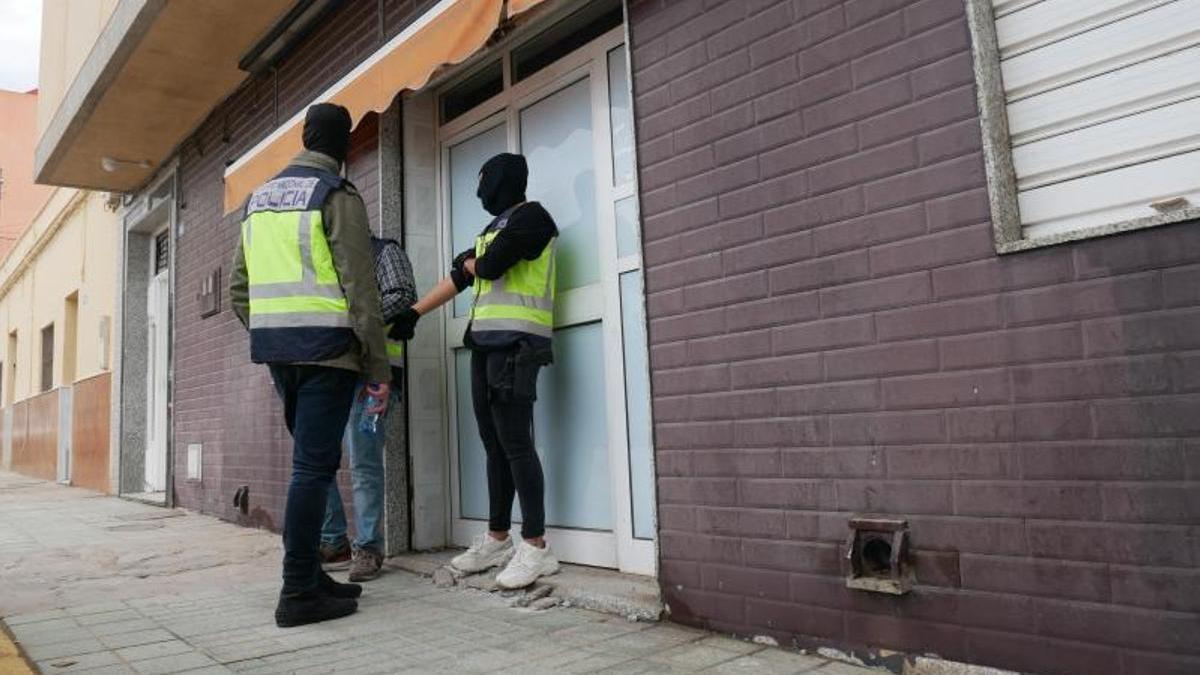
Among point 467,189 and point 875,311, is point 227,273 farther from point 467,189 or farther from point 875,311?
point 875,311

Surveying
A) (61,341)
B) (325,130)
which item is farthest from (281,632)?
(61,341)

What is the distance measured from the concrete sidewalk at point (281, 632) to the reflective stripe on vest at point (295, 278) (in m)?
1.23

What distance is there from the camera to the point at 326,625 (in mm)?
3303

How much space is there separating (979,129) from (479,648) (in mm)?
2309

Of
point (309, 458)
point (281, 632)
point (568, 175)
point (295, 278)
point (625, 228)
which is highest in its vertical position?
point (568, 175)

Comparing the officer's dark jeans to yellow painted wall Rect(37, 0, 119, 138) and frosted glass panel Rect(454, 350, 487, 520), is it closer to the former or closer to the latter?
frosted glass panel Rect(454, 350, 487, 520)

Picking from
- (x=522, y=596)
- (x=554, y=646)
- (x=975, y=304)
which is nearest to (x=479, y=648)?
(x=554, y=646)

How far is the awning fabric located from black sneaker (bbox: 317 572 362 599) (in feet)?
7.62

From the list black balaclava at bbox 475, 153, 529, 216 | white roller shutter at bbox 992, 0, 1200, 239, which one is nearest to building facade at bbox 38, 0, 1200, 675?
white roller shutter at bbox 992, 0, 1200, 239

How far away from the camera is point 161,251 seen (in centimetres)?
972

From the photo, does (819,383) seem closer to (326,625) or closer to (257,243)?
(326,625)

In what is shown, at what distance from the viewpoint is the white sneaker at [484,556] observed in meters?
3.90

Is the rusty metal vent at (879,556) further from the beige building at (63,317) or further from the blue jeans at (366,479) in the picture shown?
the beige building at (63,317)

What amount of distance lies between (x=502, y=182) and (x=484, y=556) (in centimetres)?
175
